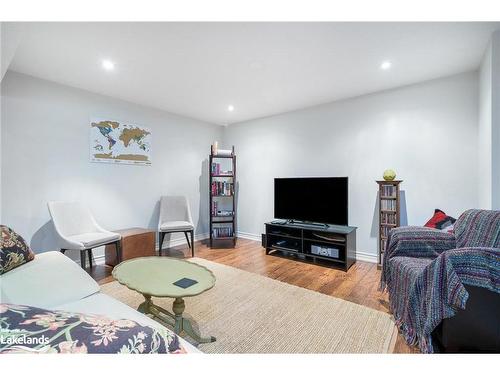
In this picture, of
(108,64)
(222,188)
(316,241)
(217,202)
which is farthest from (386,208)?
(108,64)

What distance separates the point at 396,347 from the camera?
59.7 inches

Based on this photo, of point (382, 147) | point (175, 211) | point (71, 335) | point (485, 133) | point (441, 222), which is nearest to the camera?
point (71, 335)

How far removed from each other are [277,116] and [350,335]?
3.35 metres

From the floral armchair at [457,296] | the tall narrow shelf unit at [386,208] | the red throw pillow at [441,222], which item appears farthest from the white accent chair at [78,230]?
the red throw pillow at [441,222]

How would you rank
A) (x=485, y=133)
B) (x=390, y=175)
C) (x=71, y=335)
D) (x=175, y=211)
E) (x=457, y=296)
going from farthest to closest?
(x=175, y=211)
(x=390, y=175)
(x=485, y=133)
(x=457, y=296)
(x=71, y=335)

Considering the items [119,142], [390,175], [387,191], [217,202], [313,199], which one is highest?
[119,142]

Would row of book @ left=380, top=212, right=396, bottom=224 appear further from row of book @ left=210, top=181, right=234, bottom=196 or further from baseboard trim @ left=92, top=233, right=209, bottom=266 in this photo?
baseboard trim @ left=92, top=233, right=209, bottom=266

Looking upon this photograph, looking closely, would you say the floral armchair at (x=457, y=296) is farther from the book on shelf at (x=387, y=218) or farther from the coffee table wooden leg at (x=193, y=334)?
the coffee table wooden leg at (x=193, y=334)

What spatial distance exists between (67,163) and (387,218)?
12.9 feet

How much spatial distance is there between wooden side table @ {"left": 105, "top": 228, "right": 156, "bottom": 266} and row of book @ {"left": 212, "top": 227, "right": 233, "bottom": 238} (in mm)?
1102

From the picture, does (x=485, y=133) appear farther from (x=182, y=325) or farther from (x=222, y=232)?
(x=222, y=232)

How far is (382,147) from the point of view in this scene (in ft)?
10.1
